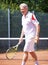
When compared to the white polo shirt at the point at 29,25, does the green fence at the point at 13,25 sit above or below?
below

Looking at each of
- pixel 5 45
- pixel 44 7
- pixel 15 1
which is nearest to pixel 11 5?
pixel 15 1

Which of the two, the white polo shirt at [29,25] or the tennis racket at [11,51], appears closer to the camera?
the white polo shirt at [29,25]

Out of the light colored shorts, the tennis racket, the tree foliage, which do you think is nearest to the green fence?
the tree foliage

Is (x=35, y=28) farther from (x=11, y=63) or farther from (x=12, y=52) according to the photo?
(x=11, y=63)

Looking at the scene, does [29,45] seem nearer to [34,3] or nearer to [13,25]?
[13,25]

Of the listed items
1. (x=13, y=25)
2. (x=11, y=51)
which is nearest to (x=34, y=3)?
(x=13, y=25)

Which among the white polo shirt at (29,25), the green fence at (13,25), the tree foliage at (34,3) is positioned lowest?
the green fence at (13,25)

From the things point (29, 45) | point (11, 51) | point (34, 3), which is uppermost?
point (29, 45)

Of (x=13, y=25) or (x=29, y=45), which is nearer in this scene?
(x=29, y=45)

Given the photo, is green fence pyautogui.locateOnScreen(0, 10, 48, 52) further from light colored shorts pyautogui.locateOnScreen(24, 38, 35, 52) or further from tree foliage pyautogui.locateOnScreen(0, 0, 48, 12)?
light colored shorts pyautogui.locateOnScreen(24, 38, 35, 52)

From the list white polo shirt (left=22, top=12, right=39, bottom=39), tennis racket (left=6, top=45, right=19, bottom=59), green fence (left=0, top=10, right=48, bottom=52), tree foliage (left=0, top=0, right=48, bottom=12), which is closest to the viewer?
white polo shirt (left=22, top=12, right=39, bottom=39)

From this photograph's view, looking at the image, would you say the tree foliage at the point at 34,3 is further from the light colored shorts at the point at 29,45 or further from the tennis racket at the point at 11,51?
the light colored shorts at the point at 29,45

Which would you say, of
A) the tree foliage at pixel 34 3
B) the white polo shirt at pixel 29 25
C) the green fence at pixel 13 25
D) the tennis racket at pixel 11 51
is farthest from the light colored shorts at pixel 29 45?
the tree foliage at pixel 34 3

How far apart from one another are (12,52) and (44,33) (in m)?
6.28
